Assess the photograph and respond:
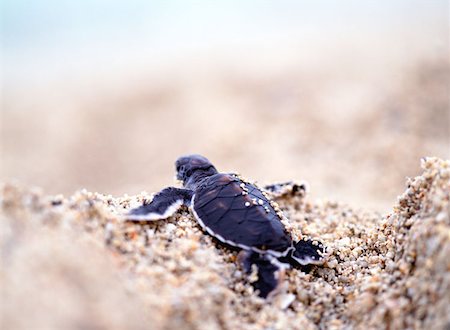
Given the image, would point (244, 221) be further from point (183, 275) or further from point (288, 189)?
point (288, 189)

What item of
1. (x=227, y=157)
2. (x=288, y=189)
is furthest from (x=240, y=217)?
(x=227, y=157)

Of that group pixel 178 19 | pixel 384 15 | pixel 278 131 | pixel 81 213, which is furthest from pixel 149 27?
pixel 81 213

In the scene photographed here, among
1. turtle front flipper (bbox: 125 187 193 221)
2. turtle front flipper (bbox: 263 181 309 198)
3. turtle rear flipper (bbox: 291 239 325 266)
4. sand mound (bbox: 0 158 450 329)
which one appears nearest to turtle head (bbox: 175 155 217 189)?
turtle front flipper (bbox: 125 187 193 221)

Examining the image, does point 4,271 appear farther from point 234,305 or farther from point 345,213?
point 345,213

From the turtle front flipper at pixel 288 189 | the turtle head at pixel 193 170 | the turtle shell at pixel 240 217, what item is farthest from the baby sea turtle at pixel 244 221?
the turtle front flipper at pixel 288 189

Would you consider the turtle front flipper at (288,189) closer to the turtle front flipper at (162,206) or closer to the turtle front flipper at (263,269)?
the turtle front flipper at (162,206)

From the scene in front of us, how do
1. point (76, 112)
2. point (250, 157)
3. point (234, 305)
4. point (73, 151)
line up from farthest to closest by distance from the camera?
point (76, 112)
point (73, 151)
point (250, 157)
point (234, 305)

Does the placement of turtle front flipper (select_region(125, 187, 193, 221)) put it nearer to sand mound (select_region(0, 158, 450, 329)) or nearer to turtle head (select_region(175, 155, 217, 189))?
sand mound (select_region(0, 158, 450, 329))
